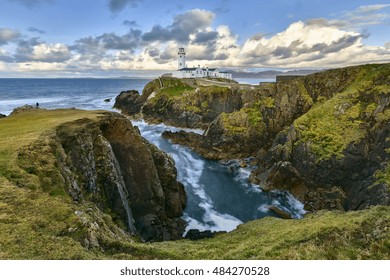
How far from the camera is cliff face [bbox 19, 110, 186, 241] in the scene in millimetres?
21109

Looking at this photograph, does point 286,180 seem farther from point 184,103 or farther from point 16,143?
point 184,103

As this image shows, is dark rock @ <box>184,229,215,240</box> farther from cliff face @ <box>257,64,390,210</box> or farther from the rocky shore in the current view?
cliff face @ <box>257,64,390,210</box>

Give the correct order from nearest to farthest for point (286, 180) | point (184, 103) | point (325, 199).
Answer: point (325, 199)
point (286, 180)
point (184, 103)

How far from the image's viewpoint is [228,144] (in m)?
57.6

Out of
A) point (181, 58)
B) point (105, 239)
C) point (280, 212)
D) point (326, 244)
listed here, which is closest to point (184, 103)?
point (280, 212)

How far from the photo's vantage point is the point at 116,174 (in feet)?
90.8

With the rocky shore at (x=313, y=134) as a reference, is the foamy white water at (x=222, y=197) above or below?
below

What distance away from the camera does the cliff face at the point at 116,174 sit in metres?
21.1

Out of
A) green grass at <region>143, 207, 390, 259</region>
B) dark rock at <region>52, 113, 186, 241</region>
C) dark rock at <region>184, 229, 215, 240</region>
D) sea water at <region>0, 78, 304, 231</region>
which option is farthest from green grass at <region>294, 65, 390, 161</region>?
green grass at <region>143, 207, 390, 259</region>

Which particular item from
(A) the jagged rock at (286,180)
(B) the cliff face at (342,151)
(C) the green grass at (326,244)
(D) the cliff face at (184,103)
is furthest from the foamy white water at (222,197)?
(D) the cliff face at (184,103)

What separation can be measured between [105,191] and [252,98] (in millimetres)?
51367

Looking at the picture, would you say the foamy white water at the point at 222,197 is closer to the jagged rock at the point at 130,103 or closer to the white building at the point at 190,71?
the jagged rock at the point at 130,103

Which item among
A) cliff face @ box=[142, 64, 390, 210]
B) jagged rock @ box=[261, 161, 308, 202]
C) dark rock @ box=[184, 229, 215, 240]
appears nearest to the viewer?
dark rock @ box=[184, 229, 215, 240]
